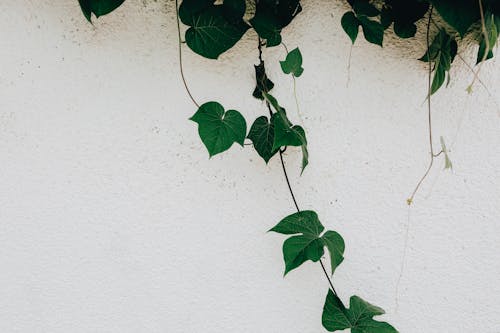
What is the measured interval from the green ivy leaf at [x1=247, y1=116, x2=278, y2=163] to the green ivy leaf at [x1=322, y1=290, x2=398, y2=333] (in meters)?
0.34

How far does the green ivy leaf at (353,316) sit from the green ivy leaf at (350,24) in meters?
0.57

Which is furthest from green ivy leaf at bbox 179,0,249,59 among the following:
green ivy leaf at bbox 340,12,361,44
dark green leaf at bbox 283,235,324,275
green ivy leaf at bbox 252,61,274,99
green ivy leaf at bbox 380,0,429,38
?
dark green leaf at bbox 283,235,324,275

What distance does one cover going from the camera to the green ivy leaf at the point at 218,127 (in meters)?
0.88

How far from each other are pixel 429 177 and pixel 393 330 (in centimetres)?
36

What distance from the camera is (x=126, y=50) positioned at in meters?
1.00

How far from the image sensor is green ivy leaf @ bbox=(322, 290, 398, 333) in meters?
0.93

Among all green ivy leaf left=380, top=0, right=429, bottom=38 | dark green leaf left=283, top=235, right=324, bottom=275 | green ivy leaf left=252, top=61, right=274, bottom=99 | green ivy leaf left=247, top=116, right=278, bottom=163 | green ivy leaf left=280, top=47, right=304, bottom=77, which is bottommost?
dark green leaf left=283, top=235, right=324, bottom=275

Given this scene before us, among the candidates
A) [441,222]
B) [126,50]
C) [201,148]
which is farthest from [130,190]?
[441,222]

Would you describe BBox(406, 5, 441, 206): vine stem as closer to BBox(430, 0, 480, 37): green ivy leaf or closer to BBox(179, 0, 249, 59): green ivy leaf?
BBox(430, 0, 480, 37): green ivy leaf

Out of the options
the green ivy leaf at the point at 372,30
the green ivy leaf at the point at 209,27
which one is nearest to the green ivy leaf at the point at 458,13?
the green ivy leaf at the point at 372,30

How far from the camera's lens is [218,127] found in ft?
2.93

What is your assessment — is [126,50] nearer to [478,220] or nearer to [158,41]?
[158,41]

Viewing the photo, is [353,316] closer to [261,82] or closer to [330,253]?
[330,253]

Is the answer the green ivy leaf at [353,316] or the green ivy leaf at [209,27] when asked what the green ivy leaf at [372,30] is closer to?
the green ivy leaf at [209,27]
